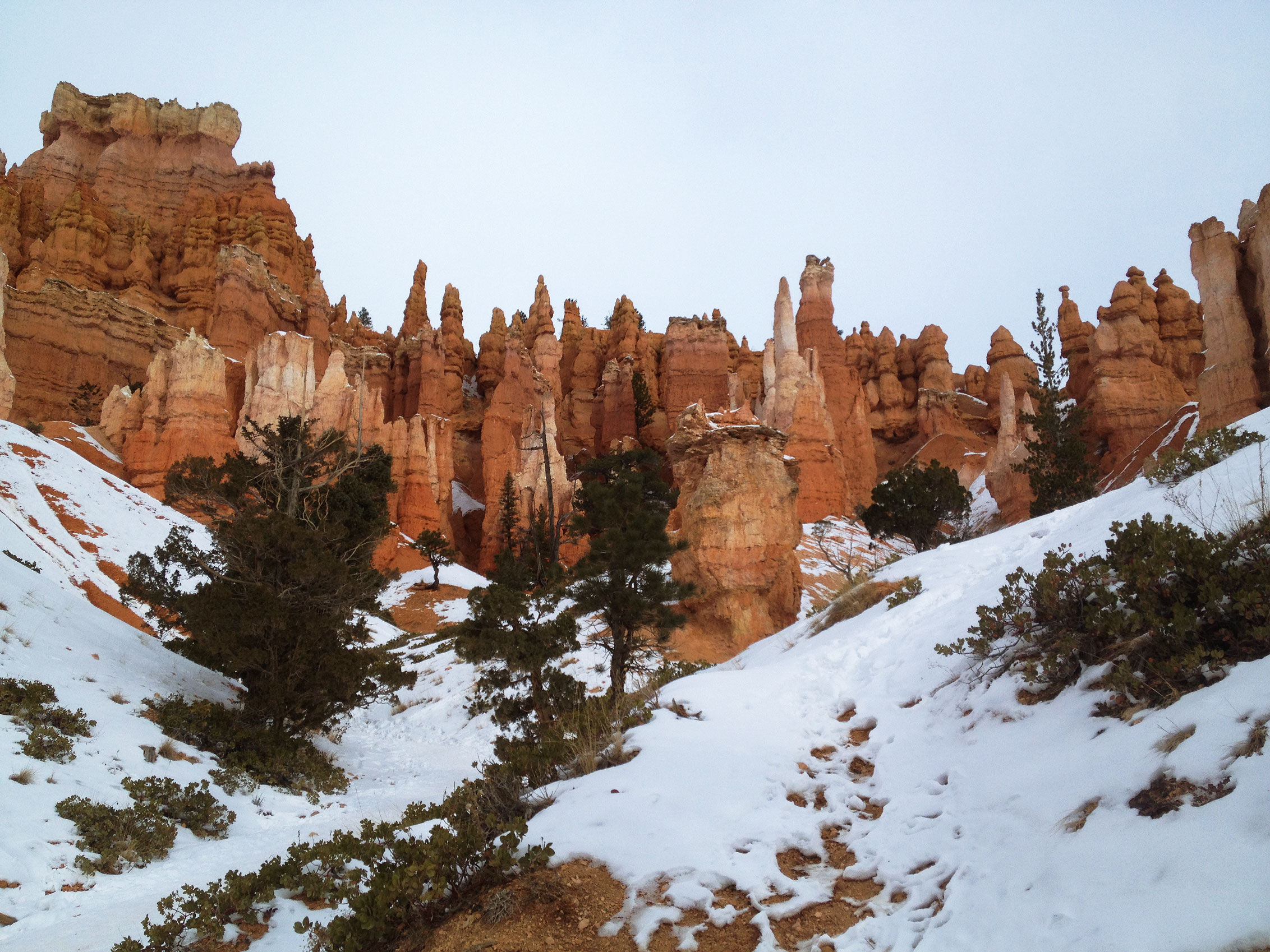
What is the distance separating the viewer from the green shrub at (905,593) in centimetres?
915

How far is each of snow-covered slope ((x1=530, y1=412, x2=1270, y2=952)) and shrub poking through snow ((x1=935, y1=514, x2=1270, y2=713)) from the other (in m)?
0.24

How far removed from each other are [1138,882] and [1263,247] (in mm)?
36166

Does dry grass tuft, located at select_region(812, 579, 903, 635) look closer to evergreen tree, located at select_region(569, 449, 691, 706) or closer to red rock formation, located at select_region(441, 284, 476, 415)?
evergreen tree, located at select_region(569, 449, 691, 706)

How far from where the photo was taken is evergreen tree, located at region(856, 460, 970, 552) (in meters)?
32.8

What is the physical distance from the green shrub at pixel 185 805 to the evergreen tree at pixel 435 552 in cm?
3006

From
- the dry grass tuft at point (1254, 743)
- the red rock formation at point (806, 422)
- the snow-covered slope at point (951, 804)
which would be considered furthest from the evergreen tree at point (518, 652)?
the red rock formation at point (806, 422)

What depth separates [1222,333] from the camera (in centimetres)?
2972

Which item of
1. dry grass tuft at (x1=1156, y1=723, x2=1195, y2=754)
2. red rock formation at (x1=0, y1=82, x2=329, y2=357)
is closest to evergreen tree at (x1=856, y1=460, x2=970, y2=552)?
dry grass tuft at (x1=1156, y1=723, x2=1195, y2=754)

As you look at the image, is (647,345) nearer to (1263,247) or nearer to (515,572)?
(1263,247)

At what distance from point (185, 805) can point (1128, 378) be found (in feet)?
177

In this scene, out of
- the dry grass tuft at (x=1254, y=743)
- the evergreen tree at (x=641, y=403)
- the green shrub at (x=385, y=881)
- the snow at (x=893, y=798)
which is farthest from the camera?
the evergreen tree at (x=641, y=403)

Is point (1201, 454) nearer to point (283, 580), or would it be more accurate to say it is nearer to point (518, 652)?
point (518, 652)

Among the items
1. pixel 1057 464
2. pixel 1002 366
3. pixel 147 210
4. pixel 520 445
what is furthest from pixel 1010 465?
pixel 147 210

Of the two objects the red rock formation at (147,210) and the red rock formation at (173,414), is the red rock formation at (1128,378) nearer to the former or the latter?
the red rock formation at (173,414)
